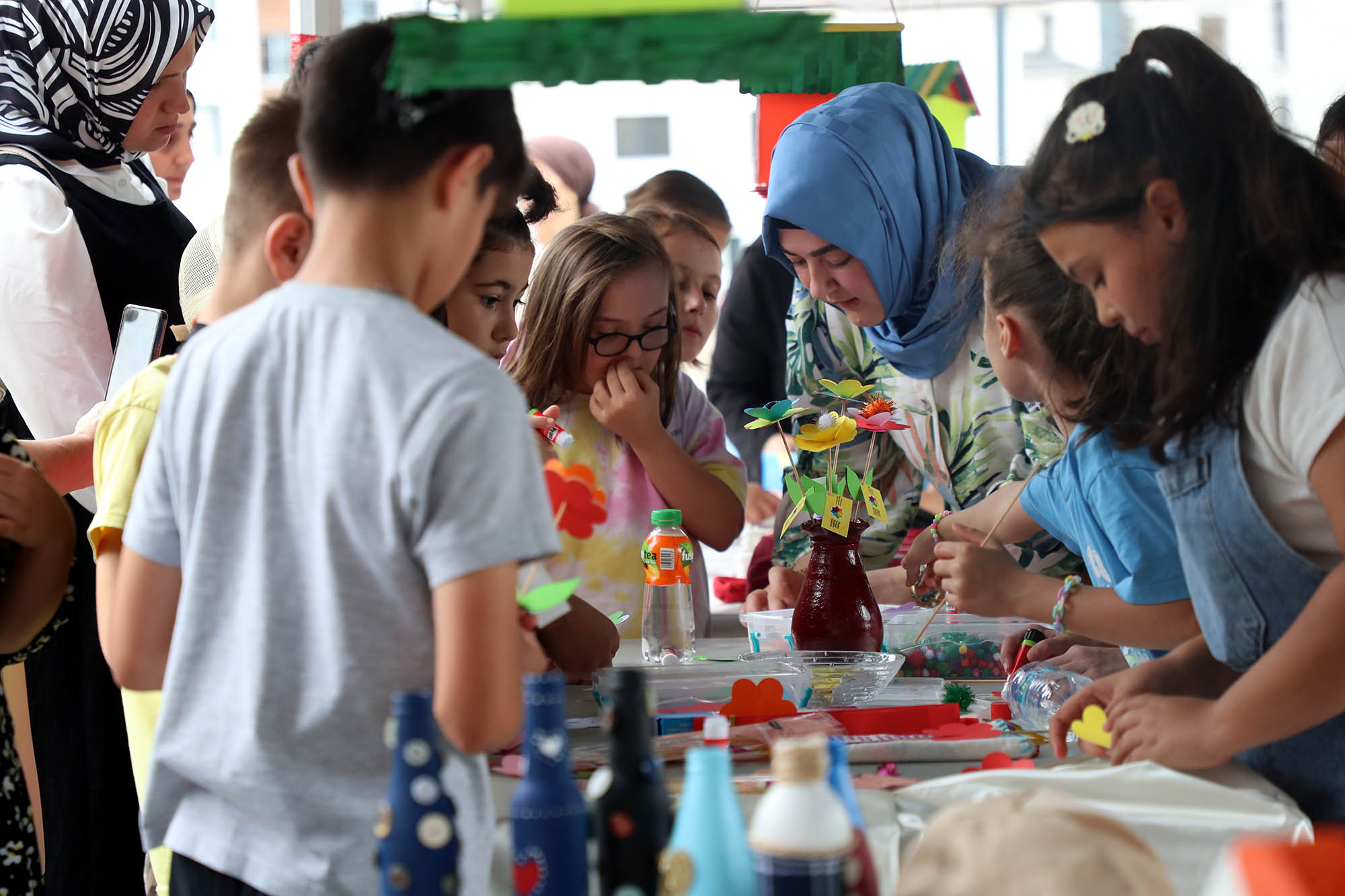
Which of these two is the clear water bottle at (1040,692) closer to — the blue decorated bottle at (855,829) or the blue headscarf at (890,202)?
the blue decorated bottle at (855,829)

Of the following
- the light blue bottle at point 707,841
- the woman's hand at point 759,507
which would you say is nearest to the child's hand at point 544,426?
the light blue bottle at point 707,841

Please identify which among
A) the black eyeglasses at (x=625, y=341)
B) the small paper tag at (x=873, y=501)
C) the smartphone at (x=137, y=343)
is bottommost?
the small paper tag at (x=873, y=501)

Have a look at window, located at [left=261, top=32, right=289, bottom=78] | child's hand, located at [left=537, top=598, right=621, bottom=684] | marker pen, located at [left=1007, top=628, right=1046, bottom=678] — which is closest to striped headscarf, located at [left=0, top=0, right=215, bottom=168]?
window, located at [left=261, top=32, right=289, bottom=78]

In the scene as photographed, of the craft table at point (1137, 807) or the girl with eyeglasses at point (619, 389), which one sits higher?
the girl with eyeglasses at point (619, 389)

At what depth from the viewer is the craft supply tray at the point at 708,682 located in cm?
132

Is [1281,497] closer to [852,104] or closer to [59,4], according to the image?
[852,104]

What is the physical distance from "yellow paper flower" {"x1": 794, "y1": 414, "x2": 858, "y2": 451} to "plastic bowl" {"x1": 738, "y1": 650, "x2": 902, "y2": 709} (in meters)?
0.28

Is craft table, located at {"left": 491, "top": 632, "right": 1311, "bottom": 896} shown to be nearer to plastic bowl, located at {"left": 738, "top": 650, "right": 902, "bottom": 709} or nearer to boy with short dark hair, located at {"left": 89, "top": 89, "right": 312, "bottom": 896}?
plastic bowl, located at {"left": 738, "top": 650, "right": 902, "bottom": 709}

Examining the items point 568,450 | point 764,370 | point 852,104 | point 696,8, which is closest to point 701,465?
point 568,450

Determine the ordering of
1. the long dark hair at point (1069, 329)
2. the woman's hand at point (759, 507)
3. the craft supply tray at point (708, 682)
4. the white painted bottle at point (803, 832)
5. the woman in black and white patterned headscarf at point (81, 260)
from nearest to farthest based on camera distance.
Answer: the white painted bottle at point (803, 832)
the long dark hair at point (1069, 329)
the craft supply tray at point (708, 682)
the woman in black and white patterned headscarf at point (81, 260)
the woman's hand at point (759, 507)

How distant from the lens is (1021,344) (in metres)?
1.36

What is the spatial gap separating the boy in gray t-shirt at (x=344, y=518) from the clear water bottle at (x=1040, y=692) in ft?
2.40

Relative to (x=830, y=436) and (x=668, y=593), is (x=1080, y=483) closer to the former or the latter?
(x=830, y=436)

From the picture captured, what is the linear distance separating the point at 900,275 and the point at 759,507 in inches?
65.0
